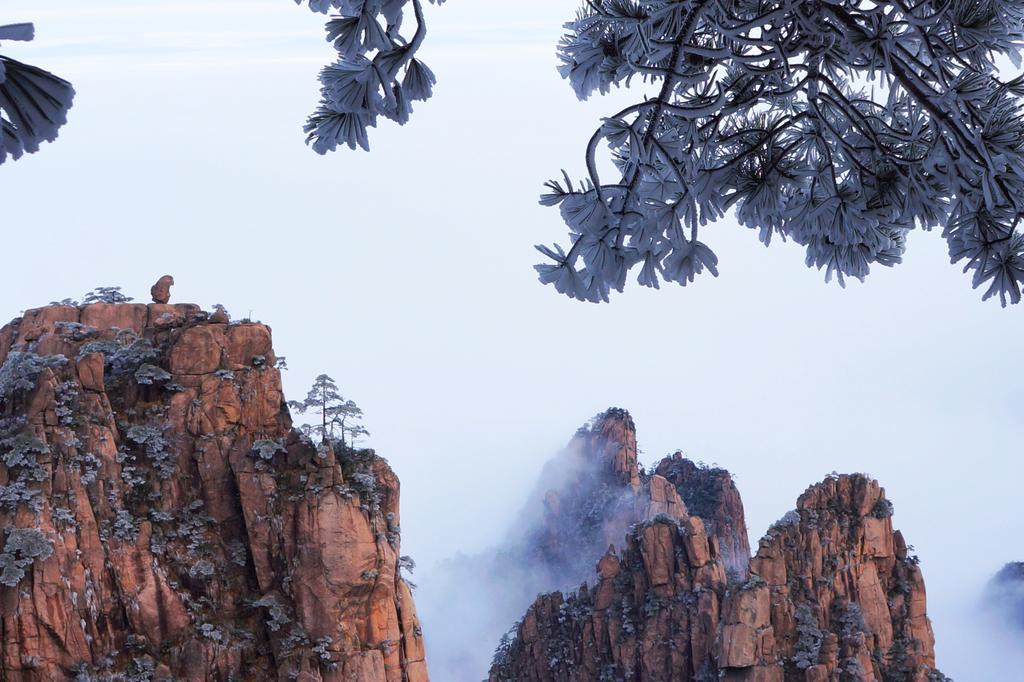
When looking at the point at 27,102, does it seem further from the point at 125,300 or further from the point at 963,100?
the point at 125,300

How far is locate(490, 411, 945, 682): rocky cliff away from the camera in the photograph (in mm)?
28234

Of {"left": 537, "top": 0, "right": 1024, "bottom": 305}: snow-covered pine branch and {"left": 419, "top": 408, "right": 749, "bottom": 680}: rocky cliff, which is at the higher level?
{"left": 419, "top": 408, "right": 749, "bottom": 680}: rocky cliff

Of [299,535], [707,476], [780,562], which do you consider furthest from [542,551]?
[299,535]

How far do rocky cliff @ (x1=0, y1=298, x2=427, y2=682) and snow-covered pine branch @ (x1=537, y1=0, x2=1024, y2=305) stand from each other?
51.2ft

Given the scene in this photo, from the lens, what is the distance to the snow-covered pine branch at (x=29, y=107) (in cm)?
150

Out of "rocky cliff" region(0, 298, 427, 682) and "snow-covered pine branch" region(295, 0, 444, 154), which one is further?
"rocky cliff" region(0, 298, 427, 682)

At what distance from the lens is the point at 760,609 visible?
2842cm

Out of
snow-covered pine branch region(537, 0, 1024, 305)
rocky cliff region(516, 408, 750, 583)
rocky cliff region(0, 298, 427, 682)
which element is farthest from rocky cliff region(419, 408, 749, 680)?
snow-covered pine branch region(537, 0, 1024, 305)

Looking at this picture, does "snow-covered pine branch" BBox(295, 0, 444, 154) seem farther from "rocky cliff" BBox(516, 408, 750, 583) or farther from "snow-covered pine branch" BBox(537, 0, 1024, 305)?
"rocky cliff" BBox(516, 408, 750, 583)

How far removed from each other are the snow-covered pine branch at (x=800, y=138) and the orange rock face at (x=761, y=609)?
87.2ft

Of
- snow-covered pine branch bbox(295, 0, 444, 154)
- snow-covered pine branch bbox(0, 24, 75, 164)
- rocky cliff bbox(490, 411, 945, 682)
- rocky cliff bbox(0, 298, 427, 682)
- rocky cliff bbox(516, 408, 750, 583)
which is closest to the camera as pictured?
snow-covered pine branch bbox(0, 24, 75, 164)

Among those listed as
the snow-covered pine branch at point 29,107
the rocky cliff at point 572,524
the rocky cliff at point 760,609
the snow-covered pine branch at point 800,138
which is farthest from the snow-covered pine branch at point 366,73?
the rocky cliff at point 572,524

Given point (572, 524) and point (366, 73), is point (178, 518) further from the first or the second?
point (572, 524)

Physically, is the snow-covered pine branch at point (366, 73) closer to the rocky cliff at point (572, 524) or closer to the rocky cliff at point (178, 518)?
the rocky cliff at point (178, 518)
